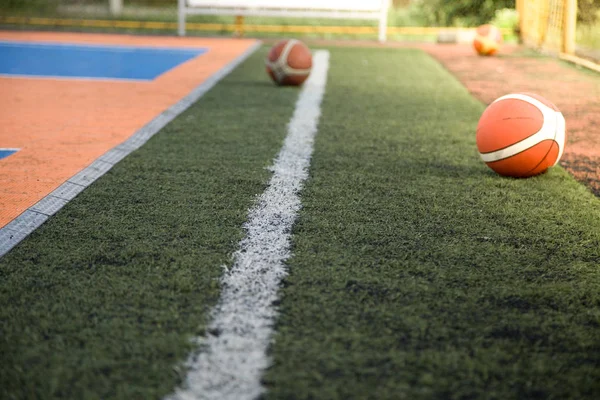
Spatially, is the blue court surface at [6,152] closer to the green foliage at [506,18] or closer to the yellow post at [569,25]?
the yellow post at [569,25]

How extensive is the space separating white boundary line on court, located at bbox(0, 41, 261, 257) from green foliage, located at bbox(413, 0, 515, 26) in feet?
42.9

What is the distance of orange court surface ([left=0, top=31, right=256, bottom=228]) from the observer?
174 inches

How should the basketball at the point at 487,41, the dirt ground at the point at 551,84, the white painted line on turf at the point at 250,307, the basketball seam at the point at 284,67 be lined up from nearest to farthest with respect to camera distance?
the white painted line on turf at the point at 250,307 < the dirt ground at the point at 551,84 < the basketball seam at the point at 284,67 < the basketball at the point at 487,41

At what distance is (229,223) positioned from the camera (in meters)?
3.65

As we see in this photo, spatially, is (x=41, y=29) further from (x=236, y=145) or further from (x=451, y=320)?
(x=451, y=320)

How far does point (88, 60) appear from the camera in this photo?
11.2m

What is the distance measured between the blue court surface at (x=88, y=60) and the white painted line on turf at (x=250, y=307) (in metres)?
5.94

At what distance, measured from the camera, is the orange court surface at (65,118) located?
174 inches

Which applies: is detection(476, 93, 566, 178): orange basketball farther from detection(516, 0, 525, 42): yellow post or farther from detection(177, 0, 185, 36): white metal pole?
detection(177, 0, 185, 36): white metal pole

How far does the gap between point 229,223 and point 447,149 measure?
250 cm

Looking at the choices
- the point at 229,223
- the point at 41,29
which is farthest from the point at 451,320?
the point at 41,29

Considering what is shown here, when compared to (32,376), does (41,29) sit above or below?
above

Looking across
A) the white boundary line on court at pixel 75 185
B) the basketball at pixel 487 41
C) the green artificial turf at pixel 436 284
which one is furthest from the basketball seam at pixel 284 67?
the basketball at pixel 487 41

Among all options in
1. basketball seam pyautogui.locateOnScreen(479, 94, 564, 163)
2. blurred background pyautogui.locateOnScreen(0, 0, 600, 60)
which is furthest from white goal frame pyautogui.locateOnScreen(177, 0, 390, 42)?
basketball seam pyautogui.locateOnScreen(479, 94, 564, 163)
